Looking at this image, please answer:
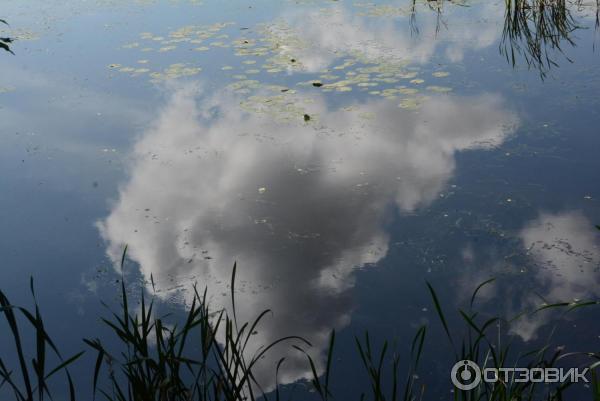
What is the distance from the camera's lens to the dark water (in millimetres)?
2840

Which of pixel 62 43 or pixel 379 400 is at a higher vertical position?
pixel 62 43

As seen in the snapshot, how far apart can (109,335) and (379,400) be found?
1527 mm

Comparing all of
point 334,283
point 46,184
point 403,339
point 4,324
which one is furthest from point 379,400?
point 46,184

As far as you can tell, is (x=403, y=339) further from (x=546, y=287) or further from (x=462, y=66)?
(x=462, y=66)

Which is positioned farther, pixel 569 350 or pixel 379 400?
pixel 569 350

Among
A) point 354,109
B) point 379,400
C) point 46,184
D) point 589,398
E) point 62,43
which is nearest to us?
point 379,400

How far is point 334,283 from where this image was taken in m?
2.94

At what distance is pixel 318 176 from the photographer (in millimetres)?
3842

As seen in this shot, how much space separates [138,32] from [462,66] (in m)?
3.48

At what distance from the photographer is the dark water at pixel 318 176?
9.32 feet

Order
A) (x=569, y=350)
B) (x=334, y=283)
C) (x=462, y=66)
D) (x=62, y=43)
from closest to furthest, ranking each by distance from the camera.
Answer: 1. (x=569, y=350)
2. (x=334, y=283)
3. (x=462, y=66)
4. (x=62, y=43)

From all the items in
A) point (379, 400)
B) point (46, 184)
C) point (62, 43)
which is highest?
point (62, 43)

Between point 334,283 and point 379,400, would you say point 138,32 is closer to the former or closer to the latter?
point 334,283

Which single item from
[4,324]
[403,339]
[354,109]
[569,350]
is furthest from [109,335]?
[354,109]
